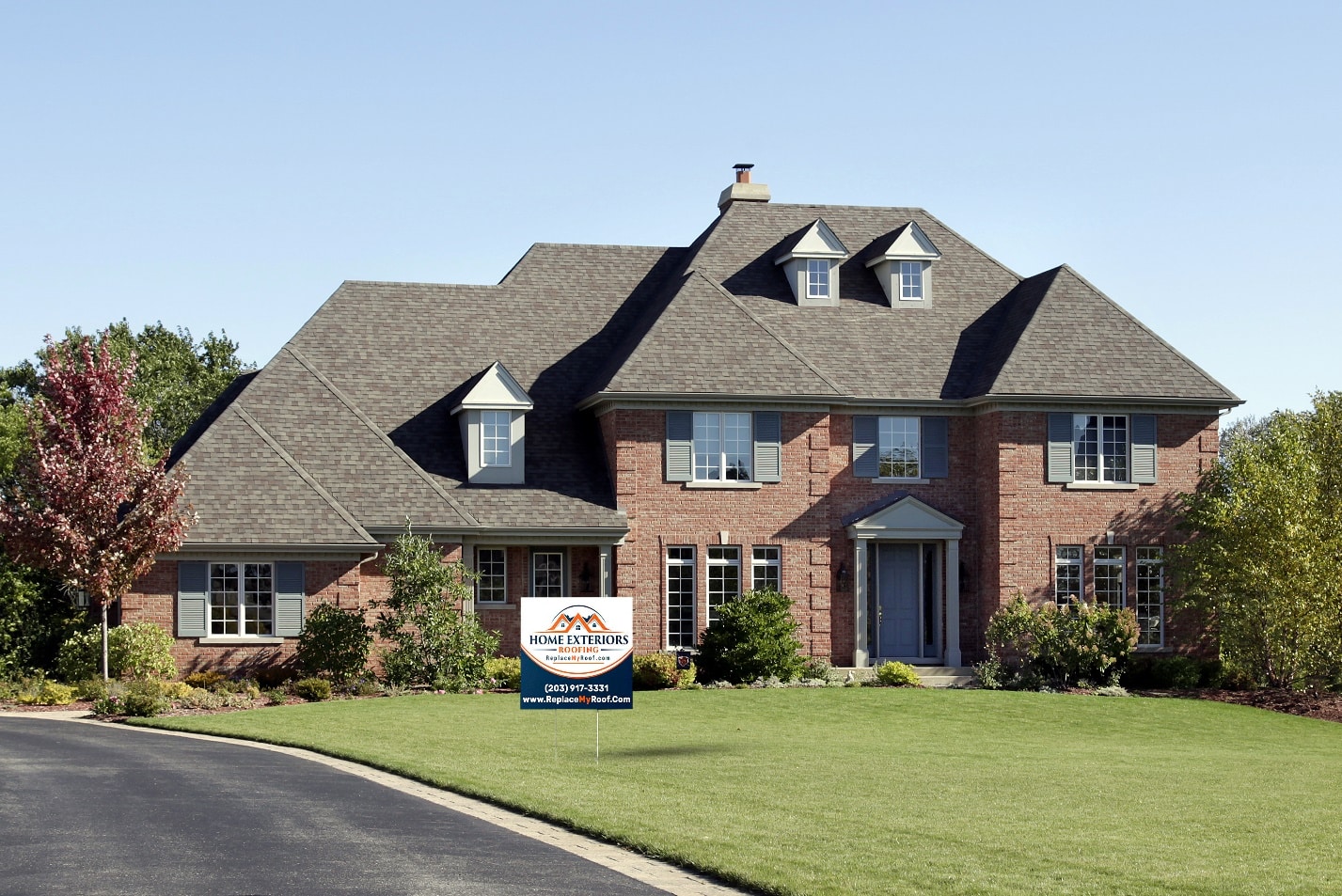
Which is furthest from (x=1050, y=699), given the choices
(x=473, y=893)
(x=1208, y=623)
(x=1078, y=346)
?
(x=473, y=893)

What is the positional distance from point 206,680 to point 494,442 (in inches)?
334

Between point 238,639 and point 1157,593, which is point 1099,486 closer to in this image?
point 1157,593

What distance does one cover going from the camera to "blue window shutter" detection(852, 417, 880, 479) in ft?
116

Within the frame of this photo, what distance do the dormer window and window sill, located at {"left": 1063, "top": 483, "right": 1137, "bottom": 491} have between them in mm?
7196

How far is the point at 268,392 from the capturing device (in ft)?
114

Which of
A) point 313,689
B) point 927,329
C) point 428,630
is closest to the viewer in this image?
point 313,689

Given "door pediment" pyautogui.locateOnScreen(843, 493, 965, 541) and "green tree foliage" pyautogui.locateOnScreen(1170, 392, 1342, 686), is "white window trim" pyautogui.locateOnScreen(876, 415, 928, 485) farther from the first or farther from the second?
"green tree foliage" pyautogui.locateOnScreen(1170, 392, 1342, 686)

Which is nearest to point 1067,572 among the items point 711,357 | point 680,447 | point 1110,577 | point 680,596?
point 1110,577

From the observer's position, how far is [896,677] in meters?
32.5

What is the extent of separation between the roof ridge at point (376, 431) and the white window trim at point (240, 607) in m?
4.00

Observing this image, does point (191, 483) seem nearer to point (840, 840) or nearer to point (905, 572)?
point (905, 572)

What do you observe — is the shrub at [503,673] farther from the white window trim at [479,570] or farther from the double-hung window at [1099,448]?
the double-hung window at [1099,448]

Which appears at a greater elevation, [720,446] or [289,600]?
[720,446]

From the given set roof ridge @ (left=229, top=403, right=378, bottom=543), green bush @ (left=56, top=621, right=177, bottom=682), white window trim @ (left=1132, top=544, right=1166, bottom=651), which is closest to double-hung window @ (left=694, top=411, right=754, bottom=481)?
roof ridge @ (left=229, top=403, right=378, bottom=543)
